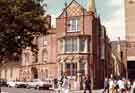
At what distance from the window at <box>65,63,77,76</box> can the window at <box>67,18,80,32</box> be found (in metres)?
5.80

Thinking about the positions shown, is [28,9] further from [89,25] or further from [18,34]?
[89,25]

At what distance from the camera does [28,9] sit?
68.8ft

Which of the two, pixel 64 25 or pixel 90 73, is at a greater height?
pixel 64 25

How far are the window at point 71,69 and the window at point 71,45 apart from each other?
94.3 inches

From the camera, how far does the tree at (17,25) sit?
19547 mm

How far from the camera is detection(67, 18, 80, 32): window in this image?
203 ft

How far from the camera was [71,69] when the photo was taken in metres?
60.1

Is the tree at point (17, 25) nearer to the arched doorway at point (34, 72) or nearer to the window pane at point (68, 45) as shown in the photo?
the window pane at point (68, 45)

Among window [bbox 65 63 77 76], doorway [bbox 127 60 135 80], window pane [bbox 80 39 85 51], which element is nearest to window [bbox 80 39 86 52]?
window pane [bbox 80 39 85 51]

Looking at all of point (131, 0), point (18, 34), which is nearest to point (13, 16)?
point (18, 34)

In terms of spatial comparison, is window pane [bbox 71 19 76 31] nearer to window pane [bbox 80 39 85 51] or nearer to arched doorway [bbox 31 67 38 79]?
window pane [bbox 80 39 85 51]

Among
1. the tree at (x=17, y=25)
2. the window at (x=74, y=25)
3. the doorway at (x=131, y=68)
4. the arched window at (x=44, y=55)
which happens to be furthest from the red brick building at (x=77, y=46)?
the tree at (x=17, y=25)

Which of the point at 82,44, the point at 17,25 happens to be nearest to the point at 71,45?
the point at 82,44

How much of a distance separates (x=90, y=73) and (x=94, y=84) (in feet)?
7.61
